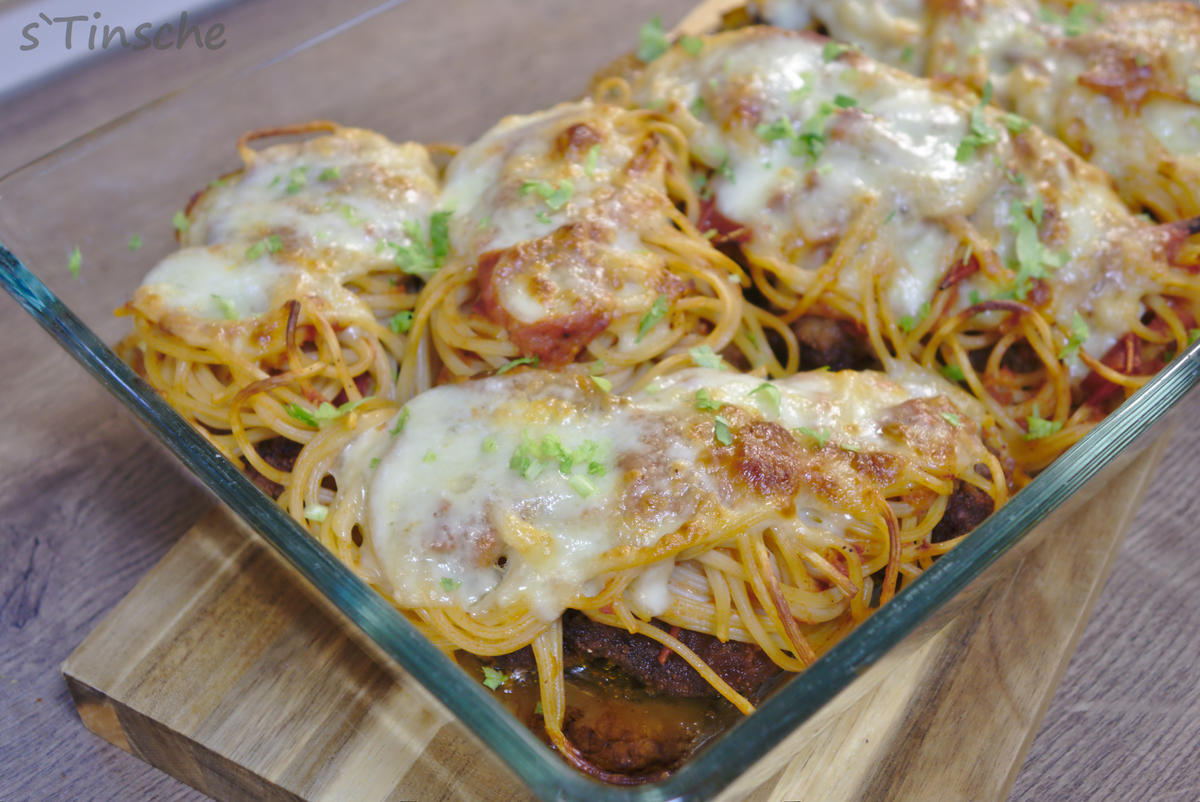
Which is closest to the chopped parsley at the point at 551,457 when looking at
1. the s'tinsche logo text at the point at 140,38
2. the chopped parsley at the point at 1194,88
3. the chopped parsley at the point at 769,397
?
the chopped parsley at the point at 769,397

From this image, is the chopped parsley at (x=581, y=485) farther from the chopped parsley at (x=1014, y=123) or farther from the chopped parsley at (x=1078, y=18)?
the chopped parsley at (x=1078, y=18)

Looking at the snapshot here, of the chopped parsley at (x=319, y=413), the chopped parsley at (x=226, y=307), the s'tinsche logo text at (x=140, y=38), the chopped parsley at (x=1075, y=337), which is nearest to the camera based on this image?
the chopped parsley at (x=319, y=413)

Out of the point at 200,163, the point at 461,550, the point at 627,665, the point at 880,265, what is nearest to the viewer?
the point at 461,550

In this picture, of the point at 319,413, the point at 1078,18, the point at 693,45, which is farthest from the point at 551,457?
the point at 1078,18

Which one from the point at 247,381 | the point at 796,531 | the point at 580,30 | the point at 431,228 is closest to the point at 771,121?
the point at 431,228

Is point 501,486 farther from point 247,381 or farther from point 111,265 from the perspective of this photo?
point 111,265

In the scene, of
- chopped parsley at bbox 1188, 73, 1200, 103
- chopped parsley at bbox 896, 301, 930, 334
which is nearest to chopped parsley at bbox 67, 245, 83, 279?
chopped parsley at bbox 896, 301, 930, 334
